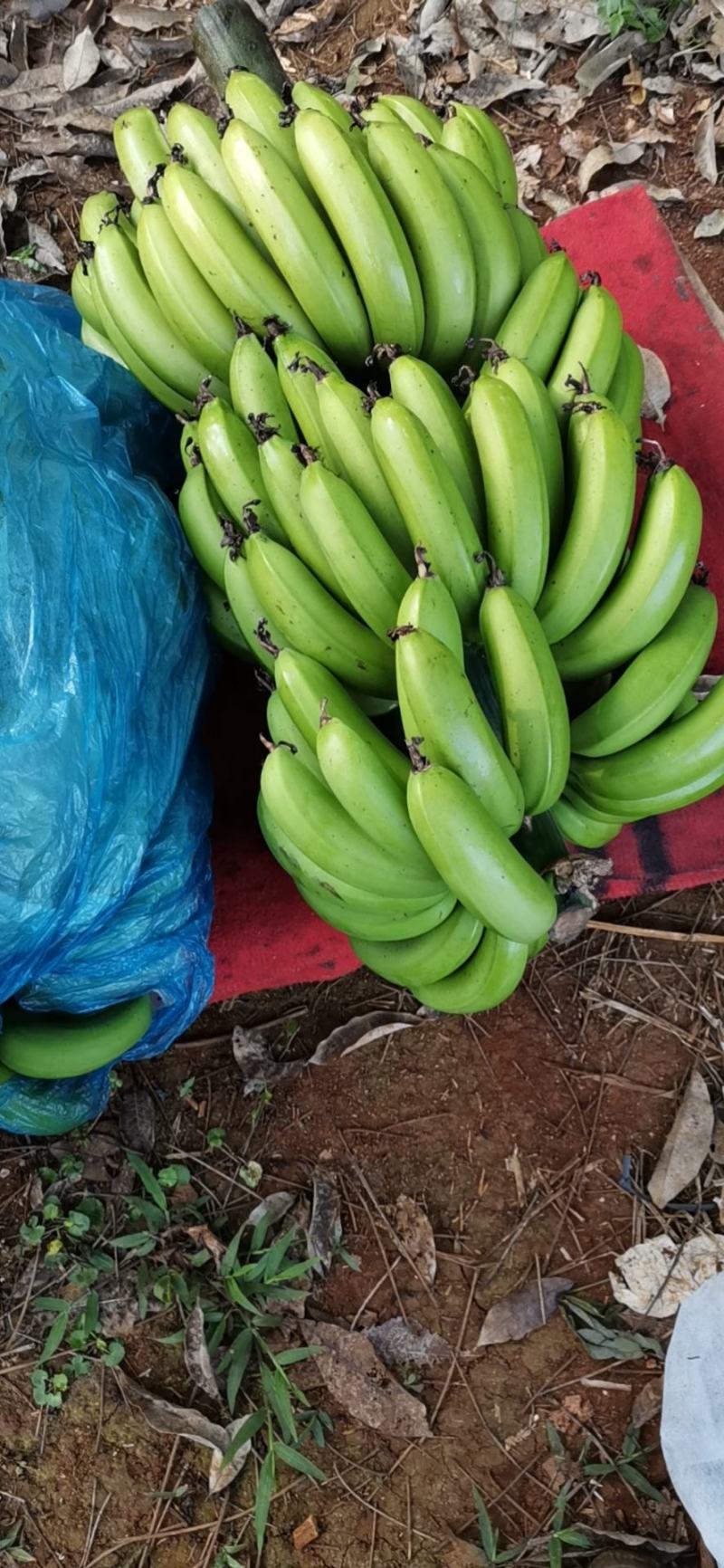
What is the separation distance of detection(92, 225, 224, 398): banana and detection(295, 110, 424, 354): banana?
0.32 meters

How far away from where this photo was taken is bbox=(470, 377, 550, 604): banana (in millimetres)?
1400

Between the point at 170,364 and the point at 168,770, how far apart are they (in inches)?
26.5

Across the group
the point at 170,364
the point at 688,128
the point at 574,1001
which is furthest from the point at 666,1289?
the point at 688,128

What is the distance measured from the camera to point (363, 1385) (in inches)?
78.0

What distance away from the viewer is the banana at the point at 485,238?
5.38 feet

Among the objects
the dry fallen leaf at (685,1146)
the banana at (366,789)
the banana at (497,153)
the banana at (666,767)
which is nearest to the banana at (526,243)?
the banana at (497,153)

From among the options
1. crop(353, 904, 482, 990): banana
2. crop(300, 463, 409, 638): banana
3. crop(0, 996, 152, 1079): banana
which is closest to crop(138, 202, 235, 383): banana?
crop(300, 463, 409, 638): banana

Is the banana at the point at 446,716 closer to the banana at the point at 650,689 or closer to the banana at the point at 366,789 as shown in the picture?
the banana at the point at 366,789

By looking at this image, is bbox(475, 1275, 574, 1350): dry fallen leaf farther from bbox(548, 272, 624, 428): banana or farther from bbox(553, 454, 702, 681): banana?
bbox(548, 272, 624, 428): banana

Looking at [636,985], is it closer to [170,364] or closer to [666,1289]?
[666,1289]

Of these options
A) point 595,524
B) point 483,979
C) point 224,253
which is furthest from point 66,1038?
point 224,253

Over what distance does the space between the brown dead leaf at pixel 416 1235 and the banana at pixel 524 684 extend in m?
1.12

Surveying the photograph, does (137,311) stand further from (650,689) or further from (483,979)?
(483,979)

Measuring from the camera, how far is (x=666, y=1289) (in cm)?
201
